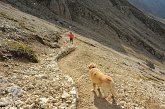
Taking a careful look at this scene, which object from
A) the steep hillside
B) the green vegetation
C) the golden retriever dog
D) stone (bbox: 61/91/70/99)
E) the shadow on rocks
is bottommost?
the steep hillside

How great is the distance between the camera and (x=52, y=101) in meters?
17.0

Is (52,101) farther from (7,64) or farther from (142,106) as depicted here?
(7,64)

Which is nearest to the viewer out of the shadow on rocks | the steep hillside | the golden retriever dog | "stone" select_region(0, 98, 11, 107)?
"stone" select_region(0, 98, 11, 107)

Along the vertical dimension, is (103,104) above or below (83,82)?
above

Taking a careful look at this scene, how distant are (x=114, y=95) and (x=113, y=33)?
3129 inches

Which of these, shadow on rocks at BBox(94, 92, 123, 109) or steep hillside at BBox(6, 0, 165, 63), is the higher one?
shadow on rocks at BBox(94, 92, 123, 109)

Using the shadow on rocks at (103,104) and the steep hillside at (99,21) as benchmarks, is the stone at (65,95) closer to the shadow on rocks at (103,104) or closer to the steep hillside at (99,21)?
the shadow on rocks at (103,104)

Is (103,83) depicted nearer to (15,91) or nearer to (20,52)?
(15,91)

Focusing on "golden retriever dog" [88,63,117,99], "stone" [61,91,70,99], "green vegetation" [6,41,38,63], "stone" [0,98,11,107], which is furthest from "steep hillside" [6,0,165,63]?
"stone" [0,98,11,107]

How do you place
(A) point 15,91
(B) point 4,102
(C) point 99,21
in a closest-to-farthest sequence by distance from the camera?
(B) point 4,102, (A) point 15,91, (C) point 99,21

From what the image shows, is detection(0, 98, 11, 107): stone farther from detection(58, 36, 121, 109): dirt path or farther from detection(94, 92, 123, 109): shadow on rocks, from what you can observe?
detection(94, 92, 123, 109): shadow on rocks

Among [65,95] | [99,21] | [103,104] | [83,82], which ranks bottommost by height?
[99,21]

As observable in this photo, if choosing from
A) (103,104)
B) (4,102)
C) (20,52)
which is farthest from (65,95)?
(20,52)

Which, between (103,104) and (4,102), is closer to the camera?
(4,102)
